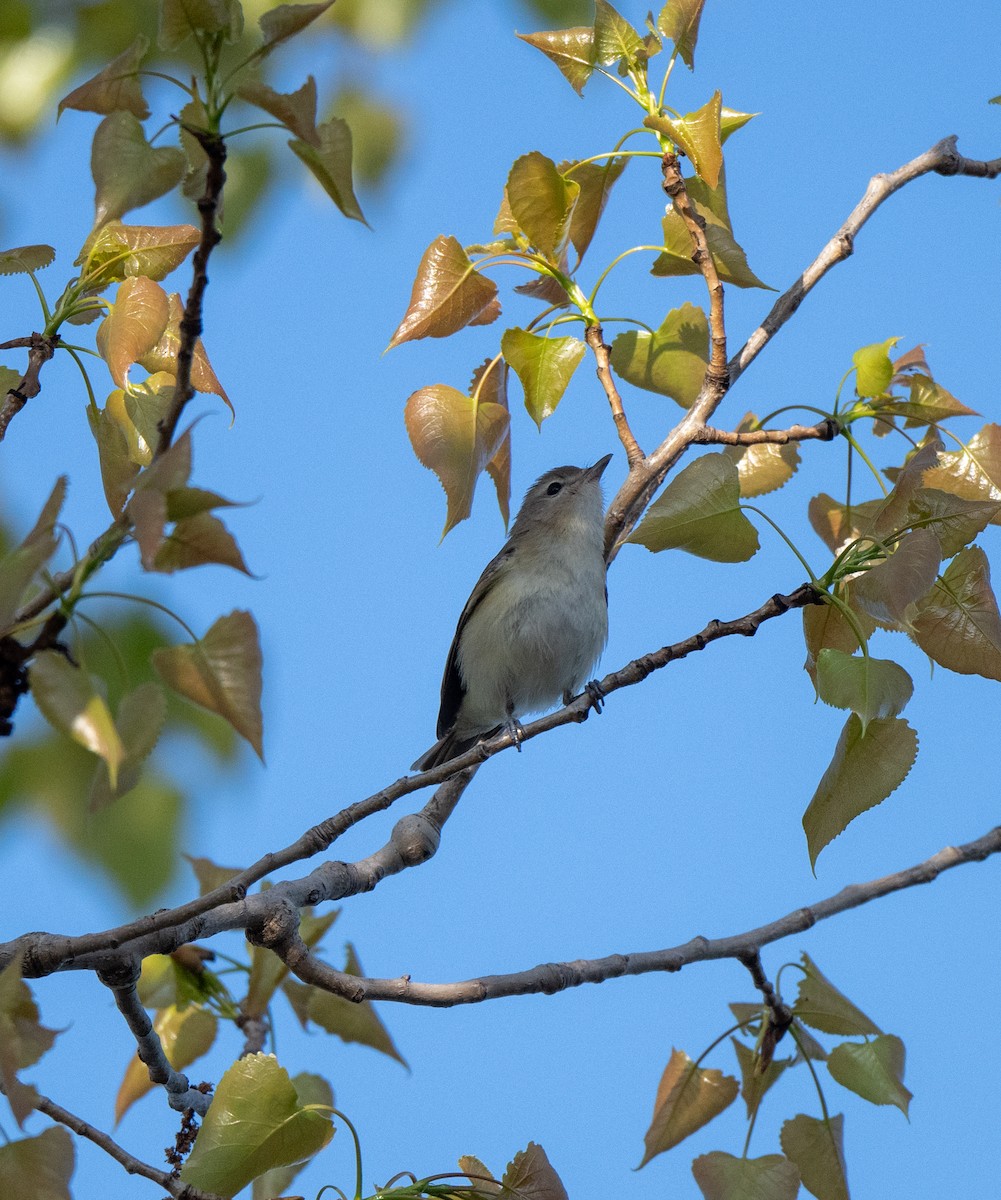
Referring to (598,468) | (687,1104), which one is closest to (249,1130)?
(687,1104)

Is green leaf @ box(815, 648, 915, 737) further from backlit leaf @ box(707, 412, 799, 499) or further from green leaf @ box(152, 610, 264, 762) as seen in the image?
backlit leaf @ box(707, 412, 799, 499)

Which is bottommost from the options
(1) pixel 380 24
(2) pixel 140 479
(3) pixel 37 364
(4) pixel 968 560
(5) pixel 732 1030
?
(5) pixel 732 1030

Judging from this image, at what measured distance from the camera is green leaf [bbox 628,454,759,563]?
9.44 ft

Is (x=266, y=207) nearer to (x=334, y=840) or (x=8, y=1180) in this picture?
(x=334, y=840)

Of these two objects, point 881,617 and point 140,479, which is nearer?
point 140,479

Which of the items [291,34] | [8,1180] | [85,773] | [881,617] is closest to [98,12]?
[291,34]

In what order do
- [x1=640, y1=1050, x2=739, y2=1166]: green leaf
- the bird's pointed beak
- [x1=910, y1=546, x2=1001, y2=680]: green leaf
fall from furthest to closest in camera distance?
the bird's pointed beak
[x1=640, y1=1050, x2=739, y2=1166]: green leaf
[x1=910, y1=546, x2=1001, y2=680]: green leaf

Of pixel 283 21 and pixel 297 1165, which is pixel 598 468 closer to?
pixel 297 1165

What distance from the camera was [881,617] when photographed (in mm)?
2842

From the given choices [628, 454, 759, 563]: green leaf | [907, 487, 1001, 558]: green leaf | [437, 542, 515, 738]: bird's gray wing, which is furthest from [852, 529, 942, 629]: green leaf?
[437, 542, 515, 738]: bird's gray wing

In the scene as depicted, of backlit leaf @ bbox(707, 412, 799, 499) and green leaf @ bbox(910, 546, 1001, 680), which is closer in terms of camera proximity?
green leaf @ bbox(910, 546, 1001, 680)

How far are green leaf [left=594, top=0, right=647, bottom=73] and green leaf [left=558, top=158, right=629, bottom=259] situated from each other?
279 mm

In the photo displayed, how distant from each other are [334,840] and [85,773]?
765 mm

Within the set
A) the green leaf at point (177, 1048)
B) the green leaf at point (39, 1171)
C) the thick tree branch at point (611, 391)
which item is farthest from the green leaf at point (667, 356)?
the green leaf at point (39, 1171)
